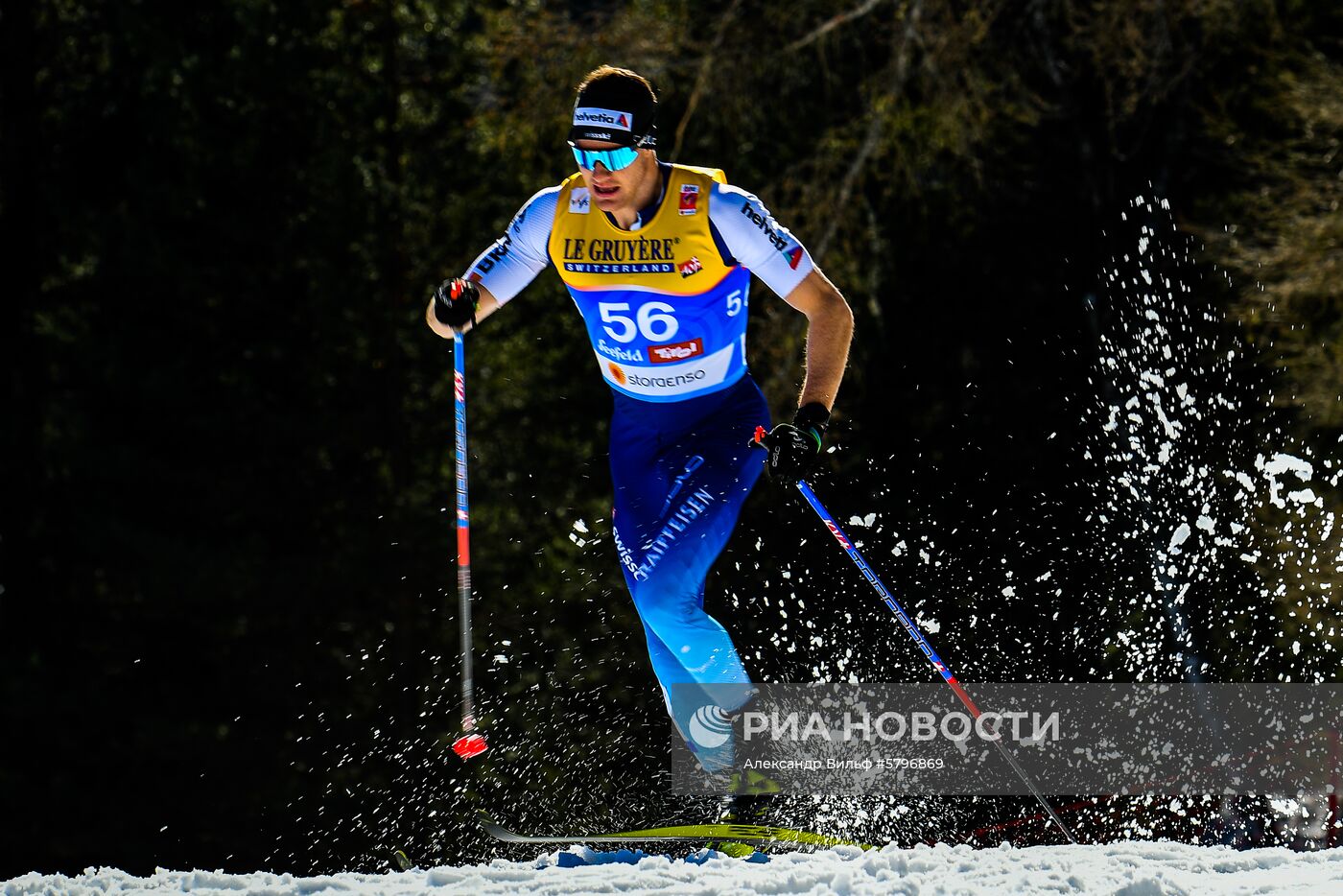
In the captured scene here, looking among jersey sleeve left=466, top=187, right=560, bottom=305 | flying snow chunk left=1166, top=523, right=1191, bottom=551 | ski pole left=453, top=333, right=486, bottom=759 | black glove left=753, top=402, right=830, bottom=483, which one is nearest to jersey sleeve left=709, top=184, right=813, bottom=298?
black glove left=753, top=402, right=830, bottom=483

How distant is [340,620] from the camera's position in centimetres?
1814

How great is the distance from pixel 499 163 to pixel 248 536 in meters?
5.03

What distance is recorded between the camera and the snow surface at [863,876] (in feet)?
14.0

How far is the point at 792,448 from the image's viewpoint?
4.56m

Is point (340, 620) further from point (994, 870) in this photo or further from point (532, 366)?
point (994, 870)

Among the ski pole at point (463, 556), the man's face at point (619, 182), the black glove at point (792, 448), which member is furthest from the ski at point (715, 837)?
the man's face at point (619, 182)

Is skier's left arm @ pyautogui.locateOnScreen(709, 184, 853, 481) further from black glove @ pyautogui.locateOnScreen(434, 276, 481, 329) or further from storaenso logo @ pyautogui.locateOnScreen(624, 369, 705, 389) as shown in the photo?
black glove @ pyautogui.locateOnScreen(434, 276, 481, 329)

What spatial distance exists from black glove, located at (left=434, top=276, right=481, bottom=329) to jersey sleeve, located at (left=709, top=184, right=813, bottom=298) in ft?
2.66

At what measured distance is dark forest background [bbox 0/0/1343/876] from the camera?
1241 centimetres

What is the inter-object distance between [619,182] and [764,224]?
431mm

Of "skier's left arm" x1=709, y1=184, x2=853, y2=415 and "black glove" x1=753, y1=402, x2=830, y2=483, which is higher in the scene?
"skier's left arm" x1=709, y1=184, x2=853, y2=415

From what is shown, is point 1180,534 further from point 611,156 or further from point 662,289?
point 611,156

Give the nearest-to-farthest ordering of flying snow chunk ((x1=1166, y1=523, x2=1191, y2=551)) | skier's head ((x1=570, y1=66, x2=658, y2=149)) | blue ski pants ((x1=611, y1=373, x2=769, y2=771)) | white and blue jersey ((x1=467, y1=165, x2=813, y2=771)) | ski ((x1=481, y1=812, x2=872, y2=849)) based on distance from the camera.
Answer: skier's head ((x1=570, y1=66, x2=658, y2=149)), white and blue jersey ((x1=467, y1=165, x2=813, y2=771)), blue ski pants ((x1=611, y1=373, x2=769, y2=771)), ski ((x1=481, y1=812, x2=872, y2=849)), flying snow chunk ((x1=1166, y1=523, x2=1191, y2=551))

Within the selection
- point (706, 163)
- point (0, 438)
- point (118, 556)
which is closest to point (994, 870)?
point (706, 163)
